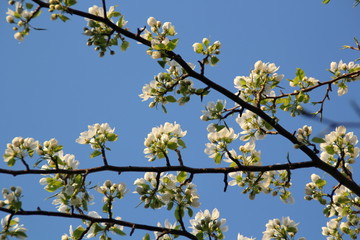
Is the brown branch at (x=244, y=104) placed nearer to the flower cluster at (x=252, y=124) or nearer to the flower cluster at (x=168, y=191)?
the flower cluster at (x=252, y=124)

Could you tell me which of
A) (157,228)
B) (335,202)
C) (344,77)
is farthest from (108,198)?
(344,77)

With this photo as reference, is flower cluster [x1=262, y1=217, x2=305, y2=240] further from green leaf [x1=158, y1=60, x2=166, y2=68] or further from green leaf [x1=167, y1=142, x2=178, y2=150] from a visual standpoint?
green leaf [x1=158, y1=60, x2=166, y2=68]

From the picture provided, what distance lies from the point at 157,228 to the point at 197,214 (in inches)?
20.2

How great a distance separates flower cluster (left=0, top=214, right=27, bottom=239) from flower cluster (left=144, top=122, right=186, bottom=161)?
1276mm

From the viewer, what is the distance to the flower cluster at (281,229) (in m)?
4.38

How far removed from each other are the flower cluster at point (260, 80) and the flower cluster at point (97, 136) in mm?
1367

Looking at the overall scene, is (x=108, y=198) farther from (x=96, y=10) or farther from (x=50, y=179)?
(x=96, y=10)

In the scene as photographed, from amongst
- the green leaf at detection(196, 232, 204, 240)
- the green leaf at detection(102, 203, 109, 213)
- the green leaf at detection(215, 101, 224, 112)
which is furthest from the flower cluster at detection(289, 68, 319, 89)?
the green leaf at detection(102, 203, 109, 213)

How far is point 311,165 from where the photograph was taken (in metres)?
3.89

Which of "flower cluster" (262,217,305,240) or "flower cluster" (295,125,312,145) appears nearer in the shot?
"flower cluster" (295,125,312,145)

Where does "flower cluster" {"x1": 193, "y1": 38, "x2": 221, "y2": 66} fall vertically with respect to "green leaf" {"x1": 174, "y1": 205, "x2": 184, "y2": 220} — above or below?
above

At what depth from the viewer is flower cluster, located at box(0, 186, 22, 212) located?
3.55 metres

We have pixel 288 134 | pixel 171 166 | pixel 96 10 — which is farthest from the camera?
pixel 96 10

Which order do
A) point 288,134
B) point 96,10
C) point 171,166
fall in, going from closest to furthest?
point 171,166, point 288,134, point 96,10
